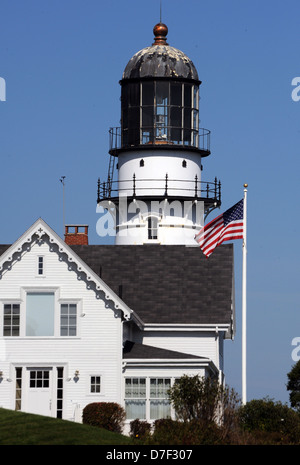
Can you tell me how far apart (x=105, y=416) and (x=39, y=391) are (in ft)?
10.8

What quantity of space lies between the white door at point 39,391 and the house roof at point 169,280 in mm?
5820

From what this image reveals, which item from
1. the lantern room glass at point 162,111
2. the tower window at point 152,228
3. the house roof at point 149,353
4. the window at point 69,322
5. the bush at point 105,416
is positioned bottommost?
the bush at point 105,416

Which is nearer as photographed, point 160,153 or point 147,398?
point 147,398

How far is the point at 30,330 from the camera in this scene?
52031mm

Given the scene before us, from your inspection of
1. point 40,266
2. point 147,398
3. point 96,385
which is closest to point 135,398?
point 147,398

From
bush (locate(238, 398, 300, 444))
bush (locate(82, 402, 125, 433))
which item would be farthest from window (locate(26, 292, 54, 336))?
bush (locate(238, 398, 300, 444))

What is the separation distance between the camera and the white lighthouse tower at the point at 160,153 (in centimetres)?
7450

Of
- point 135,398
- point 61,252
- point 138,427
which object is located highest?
point 61,252

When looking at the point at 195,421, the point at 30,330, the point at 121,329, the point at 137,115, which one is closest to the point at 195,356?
the point at 121,329

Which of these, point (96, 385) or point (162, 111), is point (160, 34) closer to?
point (162, 111)

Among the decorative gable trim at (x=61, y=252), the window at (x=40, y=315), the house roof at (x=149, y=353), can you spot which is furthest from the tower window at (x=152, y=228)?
the window at (x=40, y=315)

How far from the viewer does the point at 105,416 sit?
50.0 metres

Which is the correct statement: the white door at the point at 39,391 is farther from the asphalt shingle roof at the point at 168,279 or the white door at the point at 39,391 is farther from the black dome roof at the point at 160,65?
the black dome roof at the point at 160,65

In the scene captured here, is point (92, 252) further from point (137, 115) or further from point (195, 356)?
point (137, 115)
